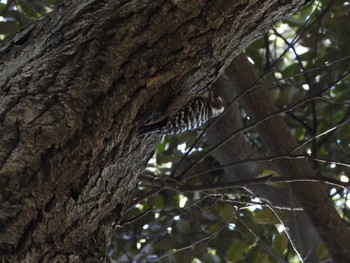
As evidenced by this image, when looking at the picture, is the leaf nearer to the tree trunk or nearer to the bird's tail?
the tree trunk

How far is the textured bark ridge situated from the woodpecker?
0.05 meters

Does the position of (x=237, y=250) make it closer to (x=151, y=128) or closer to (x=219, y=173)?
(x=219, y=173)

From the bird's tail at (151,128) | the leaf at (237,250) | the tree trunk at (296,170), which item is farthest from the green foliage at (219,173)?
the bird's tail at (151,128)

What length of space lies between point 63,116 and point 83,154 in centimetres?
9

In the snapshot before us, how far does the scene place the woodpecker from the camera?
5.56 ft

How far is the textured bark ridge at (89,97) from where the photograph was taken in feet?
4.20

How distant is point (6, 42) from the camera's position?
5.55 feet

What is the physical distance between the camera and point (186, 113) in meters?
2.13

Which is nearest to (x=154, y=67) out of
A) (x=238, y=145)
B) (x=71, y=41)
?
(x=71, y=41)

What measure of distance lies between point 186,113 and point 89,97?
0.75 meters

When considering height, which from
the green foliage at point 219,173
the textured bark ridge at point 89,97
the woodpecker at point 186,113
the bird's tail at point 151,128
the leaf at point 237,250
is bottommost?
the leaf at point 237,250

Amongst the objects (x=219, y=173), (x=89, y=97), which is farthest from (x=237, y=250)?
(x=89, y=97)

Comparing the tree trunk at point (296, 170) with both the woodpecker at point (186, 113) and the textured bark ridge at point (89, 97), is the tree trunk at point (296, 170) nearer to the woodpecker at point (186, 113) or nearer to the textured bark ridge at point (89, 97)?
the woodpecker at point (186, 113)

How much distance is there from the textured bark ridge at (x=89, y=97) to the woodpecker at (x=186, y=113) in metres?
0.05
